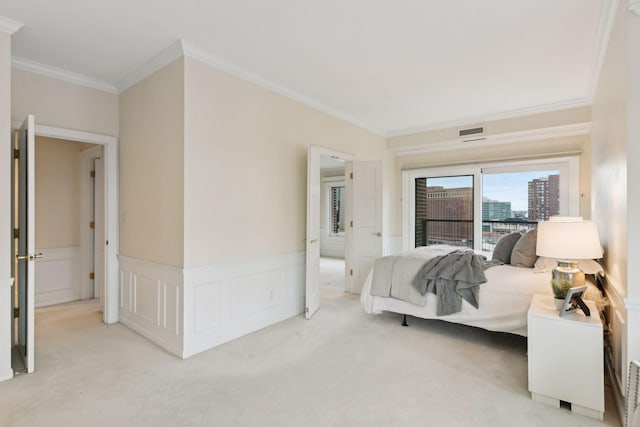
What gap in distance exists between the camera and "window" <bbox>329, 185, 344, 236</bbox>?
8914 millimetres

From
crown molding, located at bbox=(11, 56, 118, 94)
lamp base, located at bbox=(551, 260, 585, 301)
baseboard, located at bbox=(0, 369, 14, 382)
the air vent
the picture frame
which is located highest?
crown molding, located at bbox=(11, 56, 118, 94)

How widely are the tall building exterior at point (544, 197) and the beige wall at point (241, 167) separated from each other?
3233 mm

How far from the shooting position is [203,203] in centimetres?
295

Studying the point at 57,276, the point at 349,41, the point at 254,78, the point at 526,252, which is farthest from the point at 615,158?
the point at 57,276

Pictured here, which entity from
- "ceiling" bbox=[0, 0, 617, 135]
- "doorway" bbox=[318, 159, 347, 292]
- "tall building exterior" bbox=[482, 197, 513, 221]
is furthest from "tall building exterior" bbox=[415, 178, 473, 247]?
"doorway" bbox=[318, 159, 347, 292]

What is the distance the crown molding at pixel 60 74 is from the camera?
3.01 meters

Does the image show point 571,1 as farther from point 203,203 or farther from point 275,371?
point 275,371

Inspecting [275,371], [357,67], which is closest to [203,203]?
[275,371]

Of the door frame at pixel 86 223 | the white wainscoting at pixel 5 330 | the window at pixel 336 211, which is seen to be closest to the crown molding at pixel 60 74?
the door frame at pixel 86 223

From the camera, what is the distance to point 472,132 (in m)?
5.07

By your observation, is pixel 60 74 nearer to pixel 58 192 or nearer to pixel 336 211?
pixel 58 192

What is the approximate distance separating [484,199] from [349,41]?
364cm

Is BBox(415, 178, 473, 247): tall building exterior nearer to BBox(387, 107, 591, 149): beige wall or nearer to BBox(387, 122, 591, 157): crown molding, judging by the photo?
BBox(387, 122, 591, 157): crown molding

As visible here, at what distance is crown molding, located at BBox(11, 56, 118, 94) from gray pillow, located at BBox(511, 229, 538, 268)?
4649 millimetres
